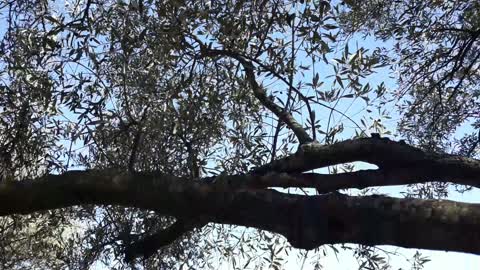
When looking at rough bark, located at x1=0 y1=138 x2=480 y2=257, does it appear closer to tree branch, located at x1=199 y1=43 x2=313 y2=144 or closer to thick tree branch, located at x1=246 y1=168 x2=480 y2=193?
thick tree branch, located at x1=246 y1=168 x2=480 y2=193

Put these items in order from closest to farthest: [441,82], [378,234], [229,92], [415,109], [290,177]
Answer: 1. [378,234]
2. [290,177]
3. [229,92]
4. [441,82]
5. [415,109]

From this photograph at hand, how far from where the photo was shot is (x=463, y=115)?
709cm

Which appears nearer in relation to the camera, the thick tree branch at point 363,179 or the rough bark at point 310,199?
the rough bark at point 310,199

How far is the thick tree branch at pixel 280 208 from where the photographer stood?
9.87ft

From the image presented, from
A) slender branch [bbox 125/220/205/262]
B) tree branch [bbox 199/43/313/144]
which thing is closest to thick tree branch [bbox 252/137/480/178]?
tree branch [bbox 199/43/313/144]

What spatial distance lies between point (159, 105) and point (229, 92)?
2.18 ft

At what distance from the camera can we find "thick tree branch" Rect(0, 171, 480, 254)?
3008 mm

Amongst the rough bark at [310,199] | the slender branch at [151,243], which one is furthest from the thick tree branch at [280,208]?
the slender branch at [151,243]

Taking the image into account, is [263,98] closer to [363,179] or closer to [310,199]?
[363,179]

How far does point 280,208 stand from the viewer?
339cm

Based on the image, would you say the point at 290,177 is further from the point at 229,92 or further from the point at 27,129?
the point at 27,129

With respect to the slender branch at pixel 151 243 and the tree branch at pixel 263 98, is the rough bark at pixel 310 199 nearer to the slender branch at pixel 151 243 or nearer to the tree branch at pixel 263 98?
the slender branch at pixel 151 243

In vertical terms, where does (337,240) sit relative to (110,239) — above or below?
below

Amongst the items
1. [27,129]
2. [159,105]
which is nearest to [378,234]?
[159,105]
